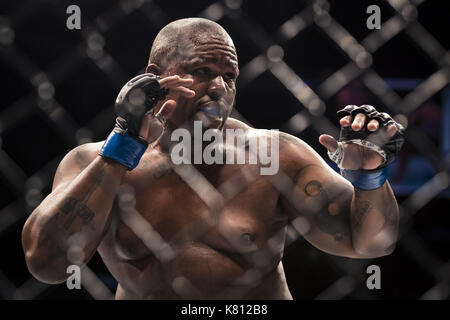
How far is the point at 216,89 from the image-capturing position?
4.47 feet

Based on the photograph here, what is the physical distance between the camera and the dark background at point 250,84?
1.86 meters

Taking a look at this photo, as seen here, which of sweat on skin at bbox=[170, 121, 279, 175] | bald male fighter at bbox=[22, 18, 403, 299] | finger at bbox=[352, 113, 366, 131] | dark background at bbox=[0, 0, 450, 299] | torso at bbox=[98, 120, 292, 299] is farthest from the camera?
dark background at bbox=[0, 0, 450, 299]

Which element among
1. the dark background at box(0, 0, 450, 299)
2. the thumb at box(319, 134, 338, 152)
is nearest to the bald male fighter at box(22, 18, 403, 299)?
the thumb at box(319, 134, 338, 152)

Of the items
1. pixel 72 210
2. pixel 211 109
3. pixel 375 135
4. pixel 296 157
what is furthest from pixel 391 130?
pixel 72 210

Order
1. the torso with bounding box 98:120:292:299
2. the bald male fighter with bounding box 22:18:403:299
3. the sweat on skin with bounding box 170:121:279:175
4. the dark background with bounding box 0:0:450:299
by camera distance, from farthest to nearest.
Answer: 1. the dark background with bounding box 0:0:450:299
2. the sweat on skin with bounding box 170:121:279:175
3. the torso with bounding box 98:120:292:299
4. the bald male fighter with bounding box 22:18:403:299

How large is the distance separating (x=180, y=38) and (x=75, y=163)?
409mm

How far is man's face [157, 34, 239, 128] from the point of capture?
1.37 meters

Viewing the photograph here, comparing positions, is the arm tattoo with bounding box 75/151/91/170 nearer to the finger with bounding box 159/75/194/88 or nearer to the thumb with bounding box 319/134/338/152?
the finger with bounding box 159/75/194/88

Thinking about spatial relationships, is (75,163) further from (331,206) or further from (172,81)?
(331,206)

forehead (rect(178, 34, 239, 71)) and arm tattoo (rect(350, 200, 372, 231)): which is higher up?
forehead (rect(178, 34, 239, 71))

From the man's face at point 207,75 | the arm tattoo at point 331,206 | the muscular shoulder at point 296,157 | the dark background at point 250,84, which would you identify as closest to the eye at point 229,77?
the man's face at point 207,75

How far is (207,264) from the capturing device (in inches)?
52.3

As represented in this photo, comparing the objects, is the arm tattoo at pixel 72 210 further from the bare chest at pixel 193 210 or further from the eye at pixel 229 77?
the eye at pixel 229 77
